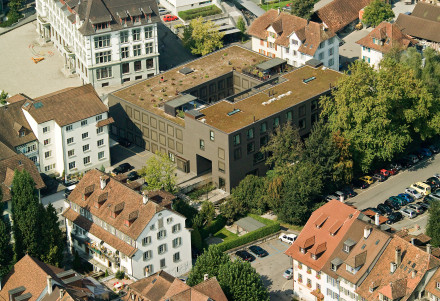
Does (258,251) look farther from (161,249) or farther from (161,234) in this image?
(161,234)

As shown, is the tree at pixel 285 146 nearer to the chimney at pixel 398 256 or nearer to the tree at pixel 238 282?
the tree at pixel 238 282

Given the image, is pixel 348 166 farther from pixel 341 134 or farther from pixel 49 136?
pixel 49 136

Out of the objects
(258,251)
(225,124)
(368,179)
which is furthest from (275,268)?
(225,124)

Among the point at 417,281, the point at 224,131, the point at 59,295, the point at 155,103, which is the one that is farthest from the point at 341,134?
the point at 59,295

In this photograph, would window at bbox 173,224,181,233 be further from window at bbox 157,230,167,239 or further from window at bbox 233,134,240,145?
window at bbox 233,134,240,145

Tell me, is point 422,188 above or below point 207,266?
below

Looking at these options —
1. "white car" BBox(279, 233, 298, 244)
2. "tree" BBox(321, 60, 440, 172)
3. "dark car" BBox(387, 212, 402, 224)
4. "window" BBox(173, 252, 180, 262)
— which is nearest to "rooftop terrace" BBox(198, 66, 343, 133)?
"tree" BBox(321, 60, 440, 172)
